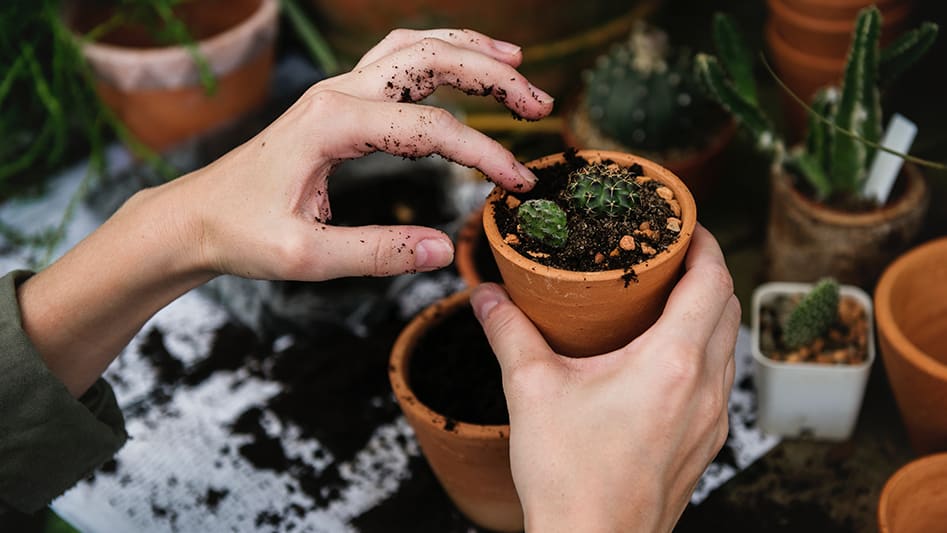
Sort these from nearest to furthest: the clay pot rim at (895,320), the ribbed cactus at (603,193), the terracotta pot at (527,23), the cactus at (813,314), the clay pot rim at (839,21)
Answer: the ribbed cactus at (603,193) < the clay pot rim at (895,320) < the cactus at (813,314) < the clay pot rim at (839,21) < the terracotta pot at (527,23)

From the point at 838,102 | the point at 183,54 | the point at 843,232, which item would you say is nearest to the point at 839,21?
the point at 838,102

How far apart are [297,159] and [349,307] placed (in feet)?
2.06

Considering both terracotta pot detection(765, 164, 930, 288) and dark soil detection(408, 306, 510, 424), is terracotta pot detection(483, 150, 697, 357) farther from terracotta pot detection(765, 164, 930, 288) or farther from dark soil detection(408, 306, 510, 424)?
terracotta pot detection(765, 164, 930, 288)

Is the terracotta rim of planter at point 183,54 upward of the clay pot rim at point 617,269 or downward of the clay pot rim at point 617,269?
downward

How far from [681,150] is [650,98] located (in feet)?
0.40

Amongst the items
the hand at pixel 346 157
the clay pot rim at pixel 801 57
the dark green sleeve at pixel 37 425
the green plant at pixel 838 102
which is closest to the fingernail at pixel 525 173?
the hand at pixel 346 157

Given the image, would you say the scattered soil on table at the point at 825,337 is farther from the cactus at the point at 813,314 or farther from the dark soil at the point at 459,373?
the dark soil at the point at 459,373

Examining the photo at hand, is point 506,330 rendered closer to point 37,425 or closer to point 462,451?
point 462,451

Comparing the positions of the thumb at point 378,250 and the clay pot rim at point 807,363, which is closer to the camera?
the thumb at point 378,250

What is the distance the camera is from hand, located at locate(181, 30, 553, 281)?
80 cm

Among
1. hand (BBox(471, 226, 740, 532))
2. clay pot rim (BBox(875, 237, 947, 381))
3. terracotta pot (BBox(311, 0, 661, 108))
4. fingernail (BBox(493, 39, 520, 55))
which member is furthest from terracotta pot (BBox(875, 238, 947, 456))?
terracotta pot (BBox(311, 0, 661, 108))

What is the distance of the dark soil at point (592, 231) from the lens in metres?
0.83

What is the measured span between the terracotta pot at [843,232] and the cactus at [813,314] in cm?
18

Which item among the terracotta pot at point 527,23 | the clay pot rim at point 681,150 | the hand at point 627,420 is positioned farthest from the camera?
the terracotta pot at point 527,23
